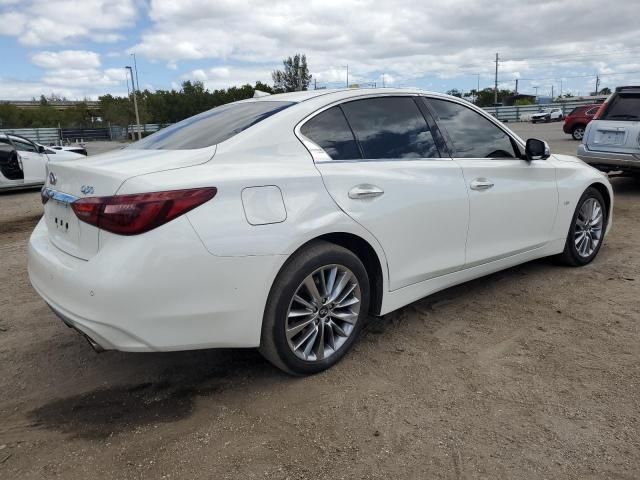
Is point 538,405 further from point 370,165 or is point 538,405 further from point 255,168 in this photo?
point 255,168

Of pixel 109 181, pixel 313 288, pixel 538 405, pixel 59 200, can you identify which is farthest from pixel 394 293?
pixel 59 200

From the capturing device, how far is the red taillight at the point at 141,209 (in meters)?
2.49

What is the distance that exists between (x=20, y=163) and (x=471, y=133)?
10.9 meters

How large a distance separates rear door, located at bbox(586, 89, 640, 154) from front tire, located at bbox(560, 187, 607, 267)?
3.81 metres

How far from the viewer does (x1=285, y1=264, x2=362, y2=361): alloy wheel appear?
3.00m

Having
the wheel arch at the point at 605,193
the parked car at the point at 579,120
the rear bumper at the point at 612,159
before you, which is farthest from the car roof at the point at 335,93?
the parked car at the point at 579,120

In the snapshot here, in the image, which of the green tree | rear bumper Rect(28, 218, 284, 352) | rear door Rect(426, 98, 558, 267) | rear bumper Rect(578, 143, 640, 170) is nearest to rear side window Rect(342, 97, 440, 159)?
rear door Rect(426, 98, 558, 267)

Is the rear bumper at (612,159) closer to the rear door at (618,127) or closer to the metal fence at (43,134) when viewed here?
the rear door at (618,127)

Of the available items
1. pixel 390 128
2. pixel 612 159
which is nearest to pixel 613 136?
pixel 612 159

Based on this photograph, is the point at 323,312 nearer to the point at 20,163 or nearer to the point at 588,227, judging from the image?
the point at 588,227

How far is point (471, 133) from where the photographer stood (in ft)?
13.3

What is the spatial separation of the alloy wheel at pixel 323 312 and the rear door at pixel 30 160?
36.1ft

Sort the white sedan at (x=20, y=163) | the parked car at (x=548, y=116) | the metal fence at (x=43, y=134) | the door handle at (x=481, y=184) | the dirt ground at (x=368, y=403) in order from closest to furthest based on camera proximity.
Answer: the dirt ground at (x=368, y=403), the door handle at (x=481, y=184), the white sedan at (x=20, y=163), the parked car at (x=548, y=116), the metal fence at (x=43, y=134)

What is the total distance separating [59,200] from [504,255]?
3.09 metres
